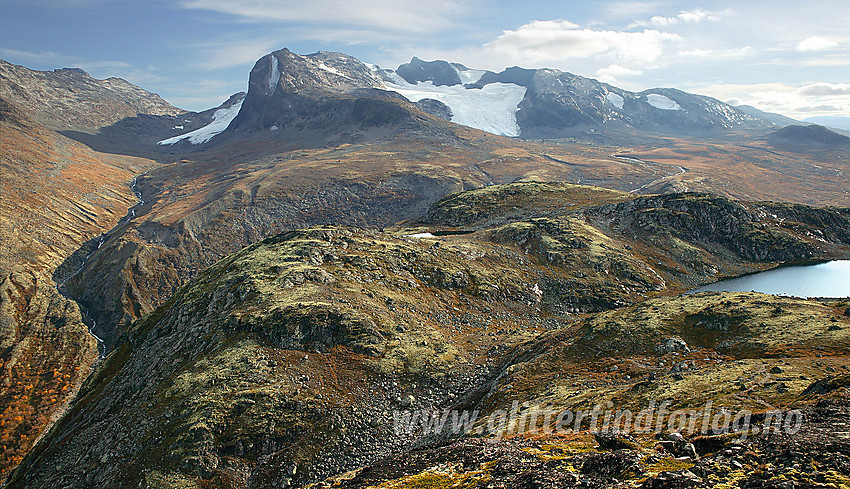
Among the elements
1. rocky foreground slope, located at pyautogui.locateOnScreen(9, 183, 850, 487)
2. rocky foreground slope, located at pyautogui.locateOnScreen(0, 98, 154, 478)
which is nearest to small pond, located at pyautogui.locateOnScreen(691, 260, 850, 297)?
rocky foreground slope, located at pyautogui.locateOnScreen(9, 183, 850, 487)

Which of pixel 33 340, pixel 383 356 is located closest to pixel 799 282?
pixel 383 356

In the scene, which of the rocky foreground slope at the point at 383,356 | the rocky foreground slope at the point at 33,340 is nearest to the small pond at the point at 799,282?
the rocky foreground slope at the point at 383,356

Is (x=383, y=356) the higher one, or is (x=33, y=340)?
(x=383, y=356)

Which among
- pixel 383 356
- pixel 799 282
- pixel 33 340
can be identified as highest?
pixel 799 282

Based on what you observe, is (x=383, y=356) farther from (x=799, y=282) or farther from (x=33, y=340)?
(x=33, y=340)

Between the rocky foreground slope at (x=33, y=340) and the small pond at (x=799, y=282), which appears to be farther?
the rocky foreground slope at (x=33, y=340)

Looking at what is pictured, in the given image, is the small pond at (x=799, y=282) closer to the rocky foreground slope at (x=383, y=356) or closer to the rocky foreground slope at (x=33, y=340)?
the rocky foreground slope at (x=383, y=356)

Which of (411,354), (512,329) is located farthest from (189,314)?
(512,329)

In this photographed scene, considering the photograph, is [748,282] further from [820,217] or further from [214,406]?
[214,406]
